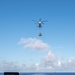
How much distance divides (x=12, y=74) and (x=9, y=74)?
0.64 meters

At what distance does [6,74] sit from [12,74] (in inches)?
50.3

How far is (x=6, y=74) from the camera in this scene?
1960 inches

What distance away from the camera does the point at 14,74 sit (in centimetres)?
4975

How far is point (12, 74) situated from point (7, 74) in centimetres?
110

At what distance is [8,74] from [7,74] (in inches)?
8.4

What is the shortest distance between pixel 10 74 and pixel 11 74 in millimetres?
212

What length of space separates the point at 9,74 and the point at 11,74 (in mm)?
416

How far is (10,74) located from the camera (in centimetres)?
4969

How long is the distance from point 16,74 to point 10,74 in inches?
48.8

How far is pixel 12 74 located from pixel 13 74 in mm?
231

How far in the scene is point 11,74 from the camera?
49.7 meters

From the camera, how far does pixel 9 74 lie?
4969 centimetres

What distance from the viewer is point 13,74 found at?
163 feet

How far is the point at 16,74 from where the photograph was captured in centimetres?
4994
